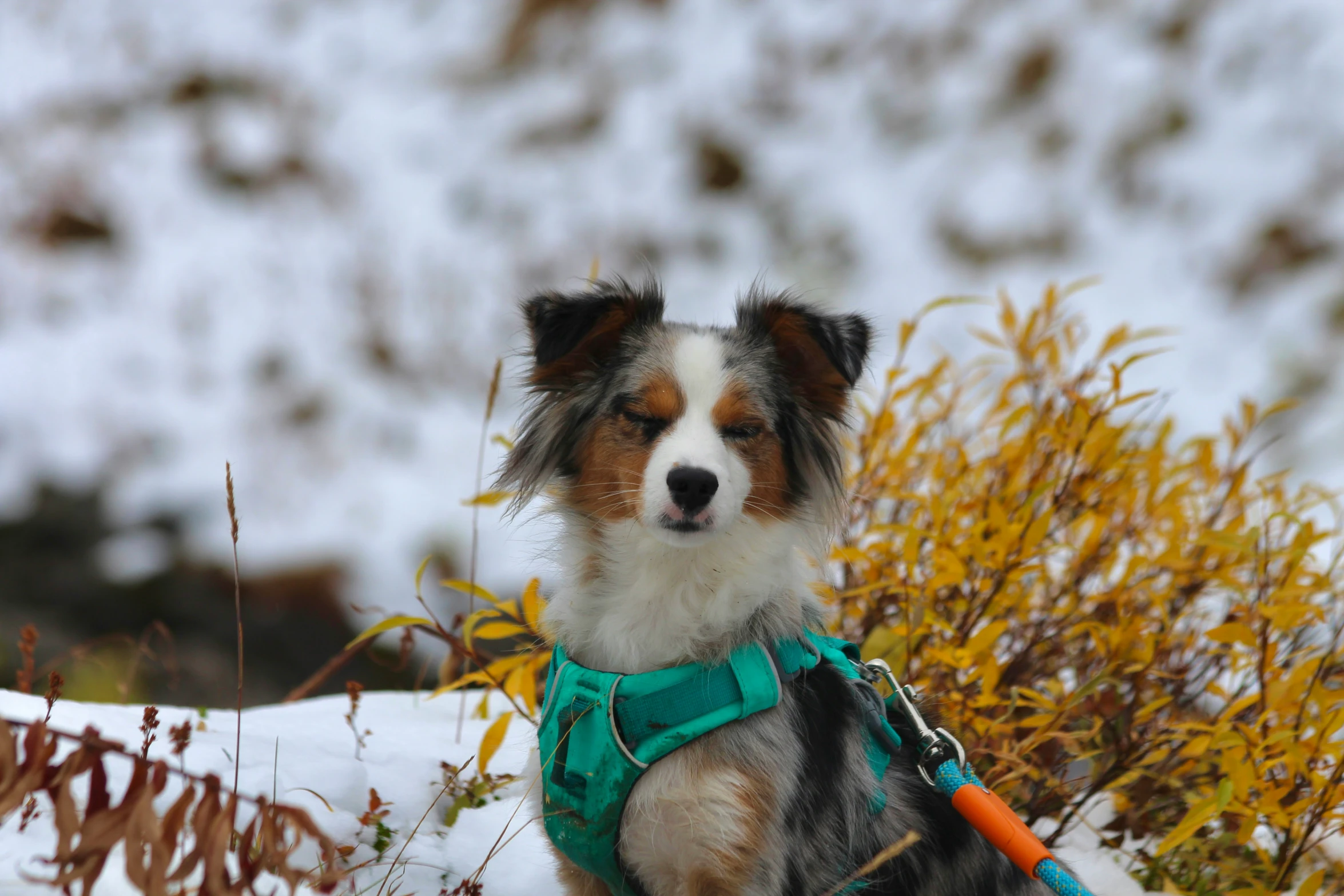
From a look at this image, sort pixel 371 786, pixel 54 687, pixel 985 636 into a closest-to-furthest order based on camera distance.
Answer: pixel 54 687 → pixel 985 636 → pixel 371 786

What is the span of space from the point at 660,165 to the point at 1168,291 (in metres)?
4.71

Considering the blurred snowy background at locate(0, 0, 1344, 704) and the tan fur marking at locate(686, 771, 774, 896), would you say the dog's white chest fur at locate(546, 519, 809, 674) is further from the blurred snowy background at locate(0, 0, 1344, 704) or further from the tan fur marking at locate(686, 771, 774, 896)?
the blurred snowy background at locate(0, 0, 1344, 704)

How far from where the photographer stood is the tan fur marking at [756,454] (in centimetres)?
237

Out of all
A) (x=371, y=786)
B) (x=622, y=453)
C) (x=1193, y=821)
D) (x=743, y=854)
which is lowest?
(x=371, y=786)

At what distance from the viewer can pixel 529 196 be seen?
854cm

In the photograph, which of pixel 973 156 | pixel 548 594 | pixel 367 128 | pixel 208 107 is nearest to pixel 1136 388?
pixel 973 156

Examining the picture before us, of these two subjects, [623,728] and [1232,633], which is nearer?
[623,728]

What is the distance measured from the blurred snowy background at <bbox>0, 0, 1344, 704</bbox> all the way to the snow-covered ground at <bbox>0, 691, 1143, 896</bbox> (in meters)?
2.99

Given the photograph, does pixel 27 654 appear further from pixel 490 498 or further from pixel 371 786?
pixel 490 498

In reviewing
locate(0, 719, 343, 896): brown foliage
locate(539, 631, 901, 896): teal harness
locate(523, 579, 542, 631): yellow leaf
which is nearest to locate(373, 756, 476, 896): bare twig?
locate(539, 631, 901, 896): teal harness

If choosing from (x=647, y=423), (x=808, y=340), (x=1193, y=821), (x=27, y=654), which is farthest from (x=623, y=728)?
(x=27, y=654)

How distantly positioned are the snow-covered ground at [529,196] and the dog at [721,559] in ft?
13.3

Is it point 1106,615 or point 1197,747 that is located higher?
point 1106,615

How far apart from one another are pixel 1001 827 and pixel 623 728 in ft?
2.79
